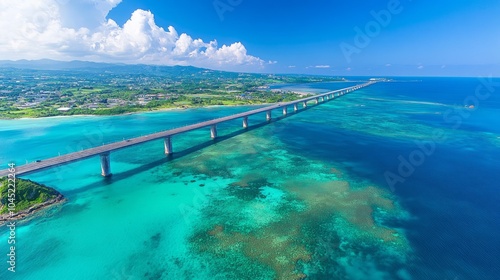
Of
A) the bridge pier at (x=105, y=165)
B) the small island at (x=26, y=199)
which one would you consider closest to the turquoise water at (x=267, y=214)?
the bridge pier at (x=105, y=165)

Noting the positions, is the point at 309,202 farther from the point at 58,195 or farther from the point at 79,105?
the point at 79,105

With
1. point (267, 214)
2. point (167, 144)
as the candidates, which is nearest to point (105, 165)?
point (167, 144)

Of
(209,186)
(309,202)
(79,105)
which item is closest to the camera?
(309,202)

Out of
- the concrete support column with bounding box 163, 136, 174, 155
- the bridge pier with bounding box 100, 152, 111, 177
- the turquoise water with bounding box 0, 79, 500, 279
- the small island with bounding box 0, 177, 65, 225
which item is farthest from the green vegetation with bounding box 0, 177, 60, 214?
the concrete support column with bounding box 163, 136, 174, 155

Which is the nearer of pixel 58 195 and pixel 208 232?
pixel 208 232

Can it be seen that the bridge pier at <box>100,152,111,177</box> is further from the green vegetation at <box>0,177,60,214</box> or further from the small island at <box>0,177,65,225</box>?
the green vegetation at <box>0,177,60,214</box>

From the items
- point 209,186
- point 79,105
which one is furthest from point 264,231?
point 79,105

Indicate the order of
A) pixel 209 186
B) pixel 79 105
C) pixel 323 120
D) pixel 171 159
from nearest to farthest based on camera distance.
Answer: pixel 209 186 < pixel 171 159 < pixel 323 120 < pixel 79 105

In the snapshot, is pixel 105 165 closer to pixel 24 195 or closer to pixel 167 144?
pixel 24 195
